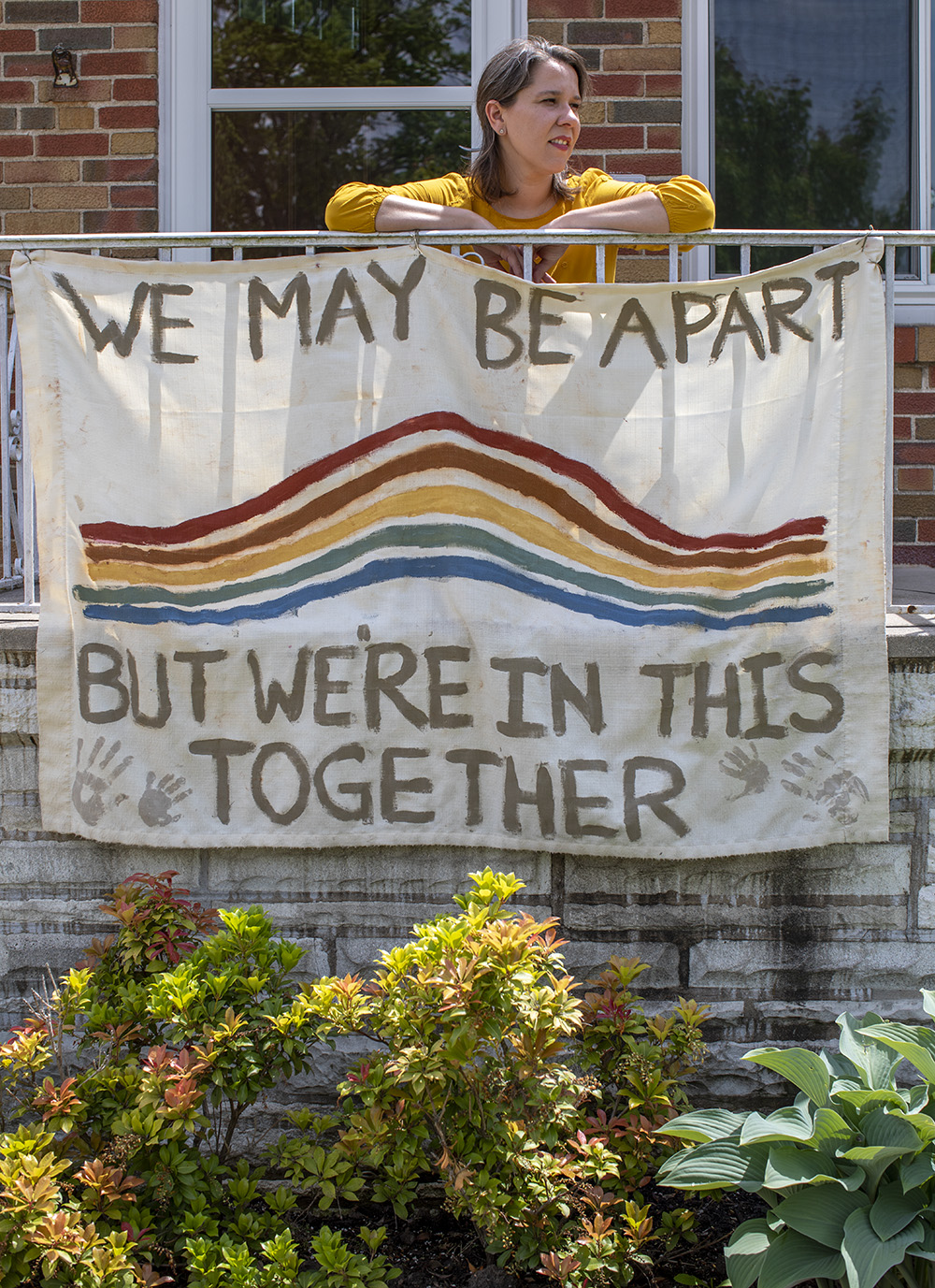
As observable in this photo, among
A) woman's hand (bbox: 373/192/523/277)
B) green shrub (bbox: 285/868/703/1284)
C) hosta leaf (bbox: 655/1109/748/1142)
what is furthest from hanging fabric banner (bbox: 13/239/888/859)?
hosta leaf (bbox: 655/1109/748/1142)

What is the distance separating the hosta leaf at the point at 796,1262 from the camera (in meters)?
1.88

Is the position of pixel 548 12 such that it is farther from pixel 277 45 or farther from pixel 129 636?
A: pixel 129 636

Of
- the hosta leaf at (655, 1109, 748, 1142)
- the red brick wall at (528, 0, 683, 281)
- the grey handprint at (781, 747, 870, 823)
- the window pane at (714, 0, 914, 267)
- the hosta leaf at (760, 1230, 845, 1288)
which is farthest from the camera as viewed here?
the window pane at (714, 0, 914, 267)

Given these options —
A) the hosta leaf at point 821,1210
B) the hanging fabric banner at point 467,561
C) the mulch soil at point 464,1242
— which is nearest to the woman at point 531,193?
the hanging fabric banner at point 467,561

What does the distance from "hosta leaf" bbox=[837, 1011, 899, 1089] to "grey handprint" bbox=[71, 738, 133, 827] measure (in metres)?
1.67

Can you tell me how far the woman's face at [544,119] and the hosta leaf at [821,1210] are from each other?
8.10 feet

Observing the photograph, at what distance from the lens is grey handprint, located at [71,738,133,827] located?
2619 mm

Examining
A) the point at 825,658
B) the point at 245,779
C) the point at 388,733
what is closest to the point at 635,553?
the point at 825,658

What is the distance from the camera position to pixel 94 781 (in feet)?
8.62

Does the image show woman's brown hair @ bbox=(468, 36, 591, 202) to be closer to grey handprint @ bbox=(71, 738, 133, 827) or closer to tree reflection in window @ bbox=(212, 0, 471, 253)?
tree reflection in window @ bbox=(212, 0, 471, 253)

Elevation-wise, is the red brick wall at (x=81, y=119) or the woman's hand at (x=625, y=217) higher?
the red brick wall at (x=81, y=119)

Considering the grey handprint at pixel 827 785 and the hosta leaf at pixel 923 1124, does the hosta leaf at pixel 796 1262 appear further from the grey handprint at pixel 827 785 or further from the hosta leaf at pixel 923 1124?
the grey handprint at pixel 827 785

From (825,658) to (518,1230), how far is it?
4.54 feet

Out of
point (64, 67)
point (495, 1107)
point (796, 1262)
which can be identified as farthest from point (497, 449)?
point (64, 67)
